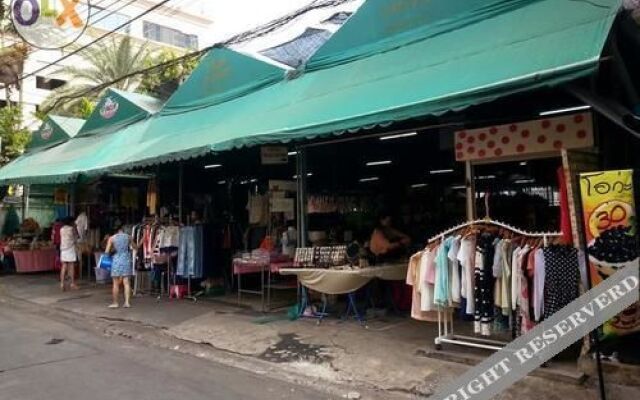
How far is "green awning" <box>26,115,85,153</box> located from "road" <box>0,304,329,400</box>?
434 inches

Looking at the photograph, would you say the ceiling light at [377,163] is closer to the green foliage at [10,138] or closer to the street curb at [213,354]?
the street curb at [213,354]

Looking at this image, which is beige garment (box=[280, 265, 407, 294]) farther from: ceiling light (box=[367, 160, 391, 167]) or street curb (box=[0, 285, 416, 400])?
ceiling light (box=[367, 160, 391, 167])

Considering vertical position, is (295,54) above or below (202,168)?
above

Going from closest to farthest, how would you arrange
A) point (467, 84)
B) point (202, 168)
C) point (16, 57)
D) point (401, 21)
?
1. point (467, 84)
2. point (401, 21)
3. point (202, 168)
4. point (16, 57)

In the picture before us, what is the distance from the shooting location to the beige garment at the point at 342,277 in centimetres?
877

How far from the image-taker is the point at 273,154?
1071 cm

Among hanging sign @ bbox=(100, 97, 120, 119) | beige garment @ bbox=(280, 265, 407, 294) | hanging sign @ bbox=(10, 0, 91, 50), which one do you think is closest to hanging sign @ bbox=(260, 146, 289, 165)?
beige garment @ bbox=(280, 265, 407, 294)

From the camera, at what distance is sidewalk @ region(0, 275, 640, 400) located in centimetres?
583

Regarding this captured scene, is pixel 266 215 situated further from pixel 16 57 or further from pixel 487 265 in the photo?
pixel 16 57

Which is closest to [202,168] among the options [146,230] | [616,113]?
[146,230]

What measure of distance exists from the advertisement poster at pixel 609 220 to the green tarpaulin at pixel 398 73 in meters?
1.04

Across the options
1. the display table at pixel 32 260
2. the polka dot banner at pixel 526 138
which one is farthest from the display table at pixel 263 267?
the display table at pixel 32 260

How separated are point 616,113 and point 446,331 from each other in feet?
9.98

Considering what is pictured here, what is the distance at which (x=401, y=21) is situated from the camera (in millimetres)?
9039
